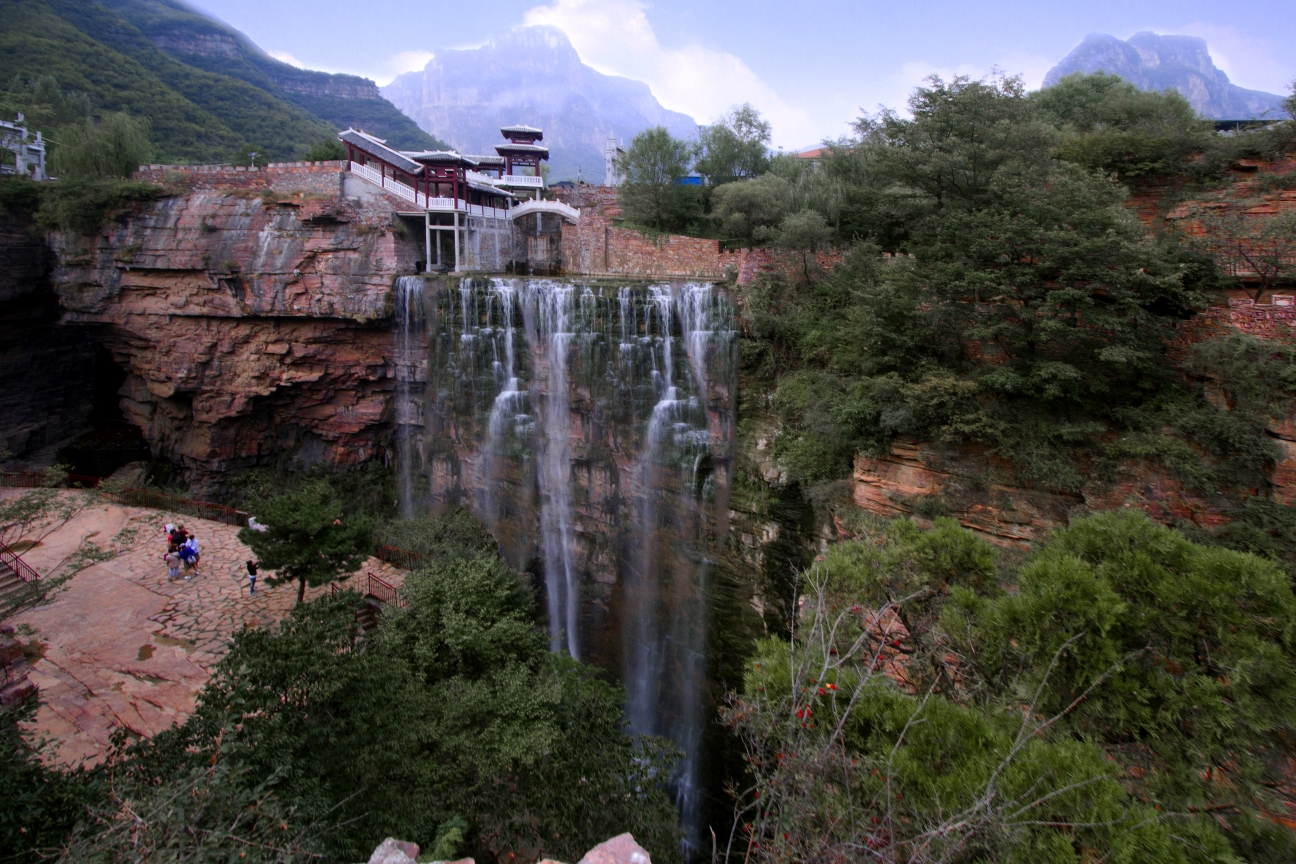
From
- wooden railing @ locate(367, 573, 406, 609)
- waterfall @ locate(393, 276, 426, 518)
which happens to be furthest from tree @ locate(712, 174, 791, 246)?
wooden railing @ locate(367, 573, 406, 609)

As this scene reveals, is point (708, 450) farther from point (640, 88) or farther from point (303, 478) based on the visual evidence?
point (640, 88)

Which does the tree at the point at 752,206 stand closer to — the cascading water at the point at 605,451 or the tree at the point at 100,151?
the cascading water at the point at 605,451

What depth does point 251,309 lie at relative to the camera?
743 inches

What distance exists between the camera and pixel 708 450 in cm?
1537

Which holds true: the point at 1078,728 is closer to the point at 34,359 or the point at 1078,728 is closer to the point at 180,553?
the point at 180,553

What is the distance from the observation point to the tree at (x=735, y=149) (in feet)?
78.0

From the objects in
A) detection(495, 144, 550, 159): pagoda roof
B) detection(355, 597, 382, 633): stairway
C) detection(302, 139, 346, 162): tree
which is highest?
detection(495, 144, 550, 159): pagoda roof

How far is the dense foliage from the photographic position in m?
3.67

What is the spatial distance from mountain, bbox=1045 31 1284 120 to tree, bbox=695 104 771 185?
44.8 m

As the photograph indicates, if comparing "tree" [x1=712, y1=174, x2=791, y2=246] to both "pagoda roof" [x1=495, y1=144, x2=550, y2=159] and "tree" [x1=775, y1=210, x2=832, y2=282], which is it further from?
"pagoda roof" [x1=495, y1=144, x2=550, y2=159]

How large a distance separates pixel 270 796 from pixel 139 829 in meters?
1.06

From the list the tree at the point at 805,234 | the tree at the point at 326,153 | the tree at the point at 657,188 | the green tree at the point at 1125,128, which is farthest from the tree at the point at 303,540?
the tree at the point at 326,153

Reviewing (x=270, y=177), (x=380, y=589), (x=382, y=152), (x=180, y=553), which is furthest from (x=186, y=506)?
(x=382, y=152)

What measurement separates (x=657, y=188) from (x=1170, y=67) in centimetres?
7887
